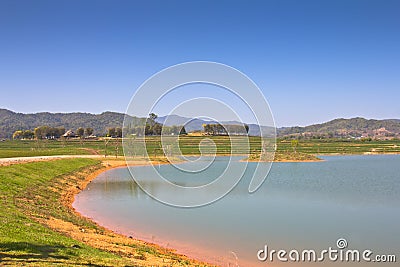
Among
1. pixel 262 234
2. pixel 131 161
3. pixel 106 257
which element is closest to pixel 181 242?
pixel 262 234

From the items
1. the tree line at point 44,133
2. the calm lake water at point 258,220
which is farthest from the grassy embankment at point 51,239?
the tree line at point 44,133

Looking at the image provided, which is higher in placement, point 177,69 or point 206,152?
point 177,69

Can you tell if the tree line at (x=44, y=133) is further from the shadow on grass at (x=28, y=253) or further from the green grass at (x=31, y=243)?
the shadow on grass at (x=28, y=253)

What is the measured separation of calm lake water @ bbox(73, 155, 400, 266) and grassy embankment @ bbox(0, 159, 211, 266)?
83.1 inches

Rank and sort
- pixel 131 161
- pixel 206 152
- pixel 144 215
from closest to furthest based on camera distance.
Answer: pixel 144 215, pixel 131 161, pixel 206 152

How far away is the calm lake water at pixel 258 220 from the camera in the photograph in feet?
54.2

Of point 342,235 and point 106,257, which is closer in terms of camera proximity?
point 106,257

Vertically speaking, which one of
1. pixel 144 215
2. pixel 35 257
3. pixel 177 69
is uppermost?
pixel 177 69

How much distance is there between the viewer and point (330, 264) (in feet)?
46.0

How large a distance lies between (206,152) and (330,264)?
72080mm

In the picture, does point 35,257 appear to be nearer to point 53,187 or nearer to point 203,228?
point 203,228

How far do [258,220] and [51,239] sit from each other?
1227cm

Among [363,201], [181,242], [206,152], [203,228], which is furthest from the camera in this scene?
[206,152]

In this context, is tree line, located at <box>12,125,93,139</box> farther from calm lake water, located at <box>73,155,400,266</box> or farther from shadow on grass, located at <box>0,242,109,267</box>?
shadow on grass, located at <box>0,242,109,267</box>
